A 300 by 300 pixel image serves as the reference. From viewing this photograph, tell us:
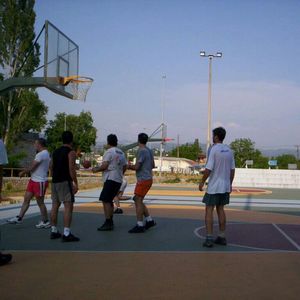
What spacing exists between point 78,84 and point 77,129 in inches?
2687

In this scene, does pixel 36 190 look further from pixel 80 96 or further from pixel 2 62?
pixel 2 62

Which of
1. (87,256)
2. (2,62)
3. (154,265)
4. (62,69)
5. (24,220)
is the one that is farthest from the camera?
(2,62)

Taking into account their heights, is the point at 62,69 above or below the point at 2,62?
below

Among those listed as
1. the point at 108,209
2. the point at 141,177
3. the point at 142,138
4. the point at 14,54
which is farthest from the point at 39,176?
the point at 14,54

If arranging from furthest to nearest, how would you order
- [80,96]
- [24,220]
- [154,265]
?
1. [80,96]
2. [24,220]
3. [154,265]

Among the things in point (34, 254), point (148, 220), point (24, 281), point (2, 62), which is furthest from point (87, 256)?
point (2, 62)

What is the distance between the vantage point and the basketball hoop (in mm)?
11433

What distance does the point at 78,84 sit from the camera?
40.2 feet

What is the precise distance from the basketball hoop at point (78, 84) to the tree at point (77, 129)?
56934 millimetres

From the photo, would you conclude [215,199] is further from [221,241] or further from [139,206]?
[139,206]

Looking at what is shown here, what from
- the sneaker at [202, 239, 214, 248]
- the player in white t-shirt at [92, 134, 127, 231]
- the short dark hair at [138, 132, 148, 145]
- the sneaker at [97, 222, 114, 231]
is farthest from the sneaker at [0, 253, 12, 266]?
the short dark hair at [138, 132, 148, 145]

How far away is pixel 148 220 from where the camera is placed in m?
9.03

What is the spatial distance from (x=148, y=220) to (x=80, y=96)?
470cm

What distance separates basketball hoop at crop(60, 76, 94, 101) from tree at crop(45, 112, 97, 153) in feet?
187
